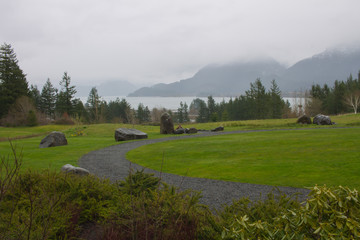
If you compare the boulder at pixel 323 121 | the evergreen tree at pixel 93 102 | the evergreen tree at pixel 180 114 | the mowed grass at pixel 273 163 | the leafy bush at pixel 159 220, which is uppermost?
the evergreen tree at pixel 93 102

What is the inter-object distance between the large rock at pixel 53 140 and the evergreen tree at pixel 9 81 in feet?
140

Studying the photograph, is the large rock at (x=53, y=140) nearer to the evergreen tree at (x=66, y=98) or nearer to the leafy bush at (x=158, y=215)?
the leafy bush at (x=158, y=215)

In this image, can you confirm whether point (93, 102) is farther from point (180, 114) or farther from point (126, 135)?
point (126, 135)

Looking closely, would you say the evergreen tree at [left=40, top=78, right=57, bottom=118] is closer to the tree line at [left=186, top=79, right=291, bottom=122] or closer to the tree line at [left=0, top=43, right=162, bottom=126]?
the tree line at [left=0, top=43, right=162, bottom=126]

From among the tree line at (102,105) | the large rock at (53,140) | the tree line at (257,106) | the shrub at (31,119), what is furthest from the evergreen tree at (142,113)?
the large rock at (53,140)

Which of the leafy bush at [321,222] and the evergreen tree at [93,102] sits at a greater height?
the evergreen tree at [93,102]

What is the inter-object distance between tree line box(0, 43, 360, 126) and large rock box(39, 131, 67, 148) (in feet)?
72.7

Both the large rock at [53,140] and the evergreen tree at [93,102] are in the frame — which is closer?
the large rock at [53,140]

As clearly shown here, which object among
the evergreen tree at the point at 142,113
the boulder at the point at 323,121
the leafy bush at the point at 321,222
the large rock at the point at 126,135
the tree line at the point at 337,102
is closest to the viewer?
the leafy bush at the point at 321,222

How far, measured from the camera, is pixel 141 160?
12133 mm

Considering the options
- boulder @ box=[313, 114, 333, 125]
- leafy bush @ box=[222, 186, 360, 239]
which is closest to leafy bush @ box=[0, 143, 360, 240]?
leafy bush @ box=[222, 186, 360, 239]

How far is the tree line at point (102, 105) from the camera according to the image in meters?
52.3

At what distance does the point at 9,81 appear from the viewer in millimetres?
53938

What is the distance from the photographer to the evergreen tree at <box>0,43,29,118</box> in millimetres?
52625
